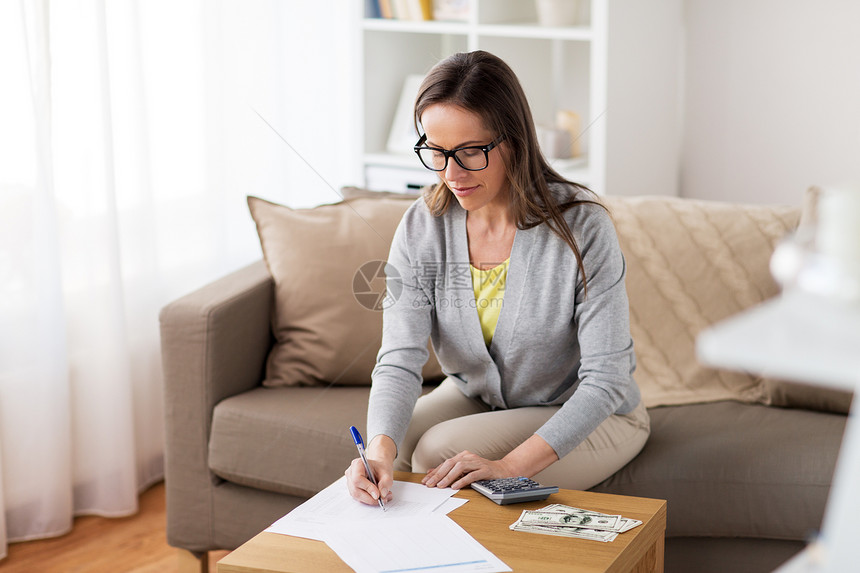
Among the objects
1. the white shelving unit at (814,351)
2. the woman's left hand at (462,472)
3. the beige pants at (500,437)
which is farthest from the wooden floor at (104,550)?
the white shelving unit at (814,351)

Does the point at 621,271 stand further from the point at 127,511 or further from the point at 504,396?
the point at 127,511

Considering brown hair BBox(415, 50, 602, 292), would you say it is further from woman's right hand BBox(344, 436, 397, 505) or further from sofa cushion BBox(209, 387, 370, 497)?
sofa cushion BBox(209, 387, 370, 497)

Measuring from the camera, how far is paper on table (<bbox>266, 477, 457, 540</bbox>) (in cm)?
123

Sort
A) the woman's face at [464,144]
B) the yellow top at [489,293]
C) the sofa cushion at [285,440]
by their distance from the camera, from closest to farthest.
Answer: the woman's face at [464,144]
the yellow top at [489,293]
the sofa cushion at [285,440]

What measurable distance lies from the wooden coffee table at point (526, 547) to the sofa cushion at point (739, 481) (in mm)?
338

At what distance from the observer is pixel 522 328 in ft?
5.08

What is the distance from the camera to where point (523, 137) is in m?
1.50

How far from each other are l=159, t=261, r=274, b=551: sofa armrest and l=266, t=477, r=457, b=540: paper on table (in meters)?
0.64

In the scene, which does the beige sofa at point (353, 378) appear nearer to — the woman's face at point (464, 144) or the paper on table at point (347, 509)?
the paper on table at point (347, 509)

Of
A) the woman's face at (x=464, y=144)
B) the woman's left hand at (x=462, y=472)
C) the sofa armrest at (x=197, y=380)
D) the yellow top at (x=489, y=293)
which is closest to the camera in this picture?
the woman's left hand at (x=462, y=472)

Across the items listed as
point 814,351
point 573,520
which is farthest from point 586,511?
point 814,351

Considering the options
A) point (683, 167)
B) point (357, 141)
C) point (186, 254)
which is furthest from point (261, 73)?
point (683, 167)

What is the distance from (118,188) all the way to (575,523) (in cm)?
161

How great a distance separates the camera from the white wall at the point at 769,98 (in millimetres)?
2480
